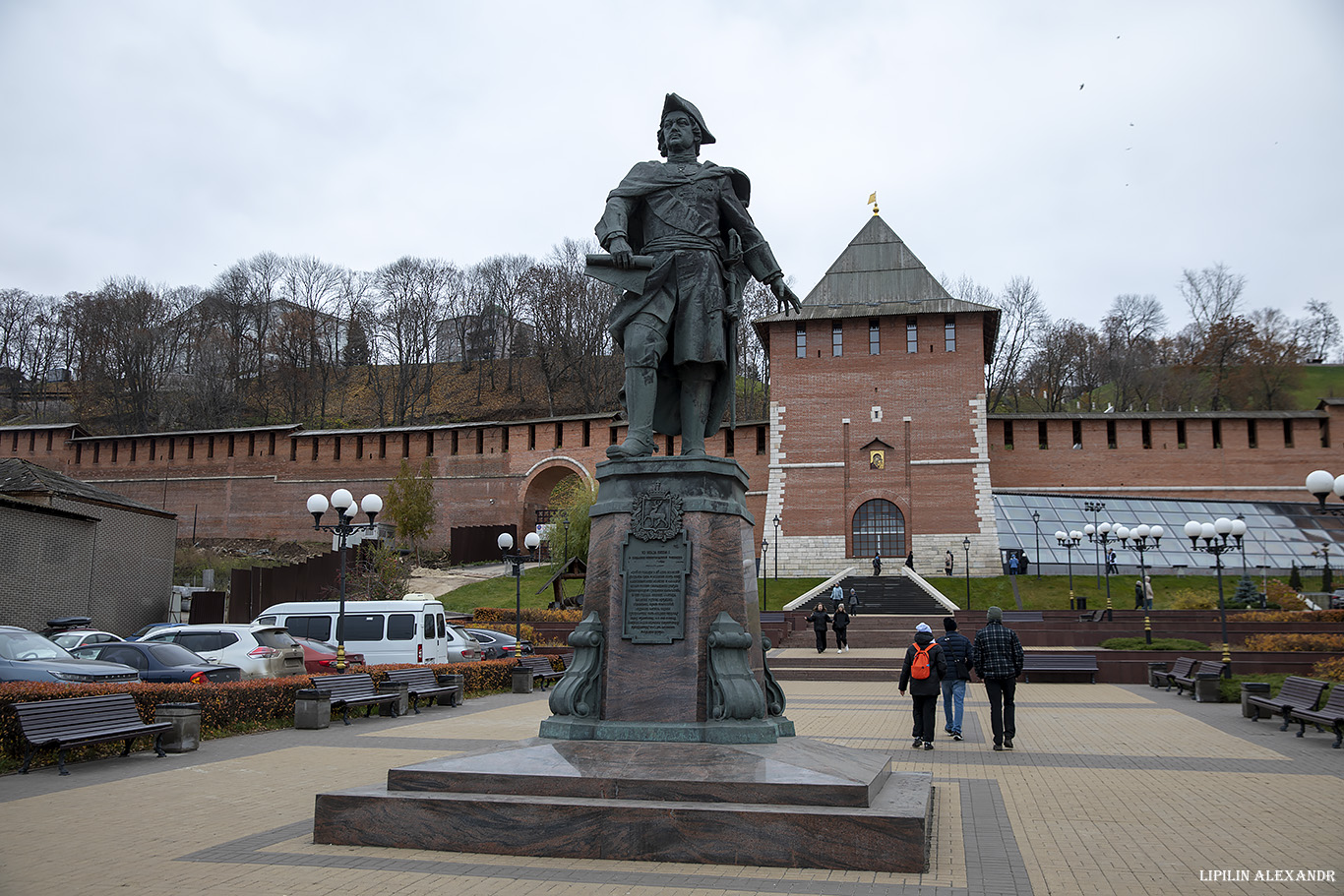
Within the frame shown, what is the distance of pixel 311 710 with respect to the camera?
11508 mm

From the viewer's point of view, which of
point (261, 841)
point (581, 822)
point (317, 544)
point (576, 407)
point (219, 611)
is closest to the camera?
point (581, 822)

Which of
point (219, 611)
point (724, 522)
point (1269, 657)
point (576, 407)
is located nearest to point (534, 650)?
point (219, 611)

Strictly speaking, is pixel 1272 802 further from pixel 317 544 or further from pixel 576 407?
pixel 576 407

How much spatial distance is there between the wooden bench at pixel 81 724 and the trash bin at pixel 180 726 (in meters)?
0.09

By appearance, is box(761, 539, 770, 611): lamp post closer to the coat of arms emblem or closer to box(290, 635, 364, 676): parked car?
box(290, 635, 364, 676): parked car

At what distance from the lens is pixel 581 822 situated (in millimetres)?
4891

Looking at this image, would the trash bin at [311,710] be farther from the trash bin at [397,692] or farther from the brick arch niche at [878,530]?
the brick arch niche at [878,530]

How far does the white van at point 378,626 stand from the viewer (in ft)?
54.0

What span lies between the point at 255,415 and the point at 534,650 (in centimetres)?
4816

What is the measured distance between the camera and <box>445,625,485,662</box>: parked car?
18469mm

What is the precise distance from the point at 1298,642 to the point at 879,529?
22.0 meters

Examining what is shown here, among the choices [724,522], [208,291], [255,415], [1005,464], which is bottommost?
[724,522]

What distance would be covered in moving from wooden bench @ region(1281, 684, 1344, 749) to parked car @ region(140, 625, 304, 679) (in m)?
12.3

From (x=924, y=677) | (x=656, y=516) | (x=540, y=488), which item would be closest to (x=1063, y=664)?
(x=924, y=677)
